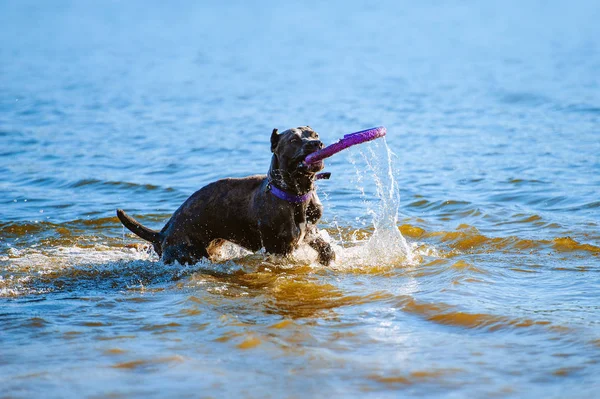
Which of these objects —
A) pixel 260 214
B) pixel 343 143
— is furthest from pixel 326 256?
pixel 343 143

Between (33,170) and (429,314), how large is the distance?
976 cm

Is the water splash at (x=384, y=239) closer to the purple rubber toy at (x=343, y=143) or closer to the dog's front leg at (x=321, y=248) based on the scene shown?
the dog's front leg at (x=321, y=248)

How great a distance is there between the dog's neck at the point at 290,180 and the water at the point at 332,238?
0.74 metres

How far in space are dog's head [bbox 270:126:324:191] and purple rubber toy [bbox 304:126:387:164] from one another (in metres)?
0.12

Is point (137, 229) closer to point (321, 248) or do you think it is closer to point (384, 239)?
point (321, 248)

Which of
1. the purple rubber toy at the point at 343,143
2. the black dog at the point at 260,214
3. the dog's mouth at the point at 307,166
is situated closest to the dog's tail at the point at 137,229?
the black dog at the point at 260,214

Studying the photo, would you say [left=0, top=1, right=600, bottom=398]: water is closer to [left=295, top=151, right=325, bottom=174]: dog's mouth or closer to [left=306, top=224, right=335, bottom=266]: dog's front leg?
[left=306, top=224, right=335, bottom=266]: dog's front leg

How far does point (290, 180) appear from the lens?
307 inches

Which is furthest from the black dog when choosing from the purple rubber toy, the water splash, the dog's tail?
the water splash

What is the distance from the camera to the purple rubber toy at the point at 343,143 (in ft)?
24.1

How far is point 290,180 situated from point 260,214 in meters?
0.47

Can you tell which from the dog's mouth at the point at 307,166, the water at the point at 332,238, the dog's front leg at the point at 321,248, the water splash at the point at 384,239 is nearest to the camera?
the water at the point at 332,238

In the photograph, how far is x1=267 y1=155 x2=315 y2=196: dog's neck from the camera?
776cm

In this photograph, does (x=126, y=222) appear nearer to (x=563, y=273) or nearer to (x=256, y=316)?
(x=256, y=316)
